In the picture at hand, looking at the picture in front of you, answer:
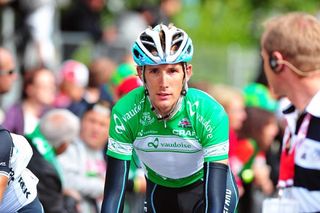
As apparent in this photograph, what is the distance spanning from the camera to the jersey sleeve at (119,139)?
671 cm

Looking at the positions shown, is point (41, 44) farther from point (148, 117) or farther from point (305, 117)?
point (305, 117)

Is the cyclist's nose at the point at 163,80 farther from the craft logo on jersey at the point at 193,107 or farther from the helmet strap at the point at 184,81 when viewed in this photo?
the craft logo on jersey at the point at 193,107

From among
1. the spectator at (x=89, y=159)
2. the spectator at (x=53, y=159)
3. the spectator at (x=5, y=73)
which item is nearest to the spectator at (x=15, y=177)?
the spectator at (x=53, y=159)

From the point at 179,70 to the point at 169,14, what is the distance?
394 inches

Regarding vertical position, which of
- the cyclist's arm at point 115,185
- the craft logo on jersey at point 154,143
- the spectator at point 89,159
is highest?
the craft logo on jersey at point 154,143

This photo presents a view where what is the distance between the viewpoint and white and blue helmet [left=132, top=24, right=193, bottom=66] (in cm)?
662

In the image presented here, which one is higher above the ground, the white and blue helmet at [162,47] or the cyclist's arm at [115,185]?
the white and blue helmet at [162,47]

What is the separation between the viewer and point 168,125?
6.81m

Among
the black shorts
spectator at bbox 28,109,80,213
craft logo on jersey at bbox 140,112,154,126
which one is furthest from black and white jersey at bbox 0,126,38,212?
spectator at bbox 28,109,80,213

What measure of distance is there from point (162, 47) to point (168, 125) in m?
0.56

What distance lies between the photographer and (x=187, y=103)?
6781mm

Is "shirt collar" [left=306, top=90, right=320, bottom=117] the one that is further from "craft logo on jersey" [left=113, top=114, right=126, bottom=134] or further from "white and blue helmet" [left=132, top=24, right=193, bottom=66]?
"craft logo on jersey" [left=113, top=114, right=126, bottom=134]

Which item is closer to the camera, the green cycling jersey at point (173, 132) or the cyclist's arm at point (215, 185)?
the cyclist's arm at point (215, 185)

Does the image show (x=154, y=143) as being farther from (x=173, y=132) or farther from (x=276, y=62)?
(x=276, y=62)
